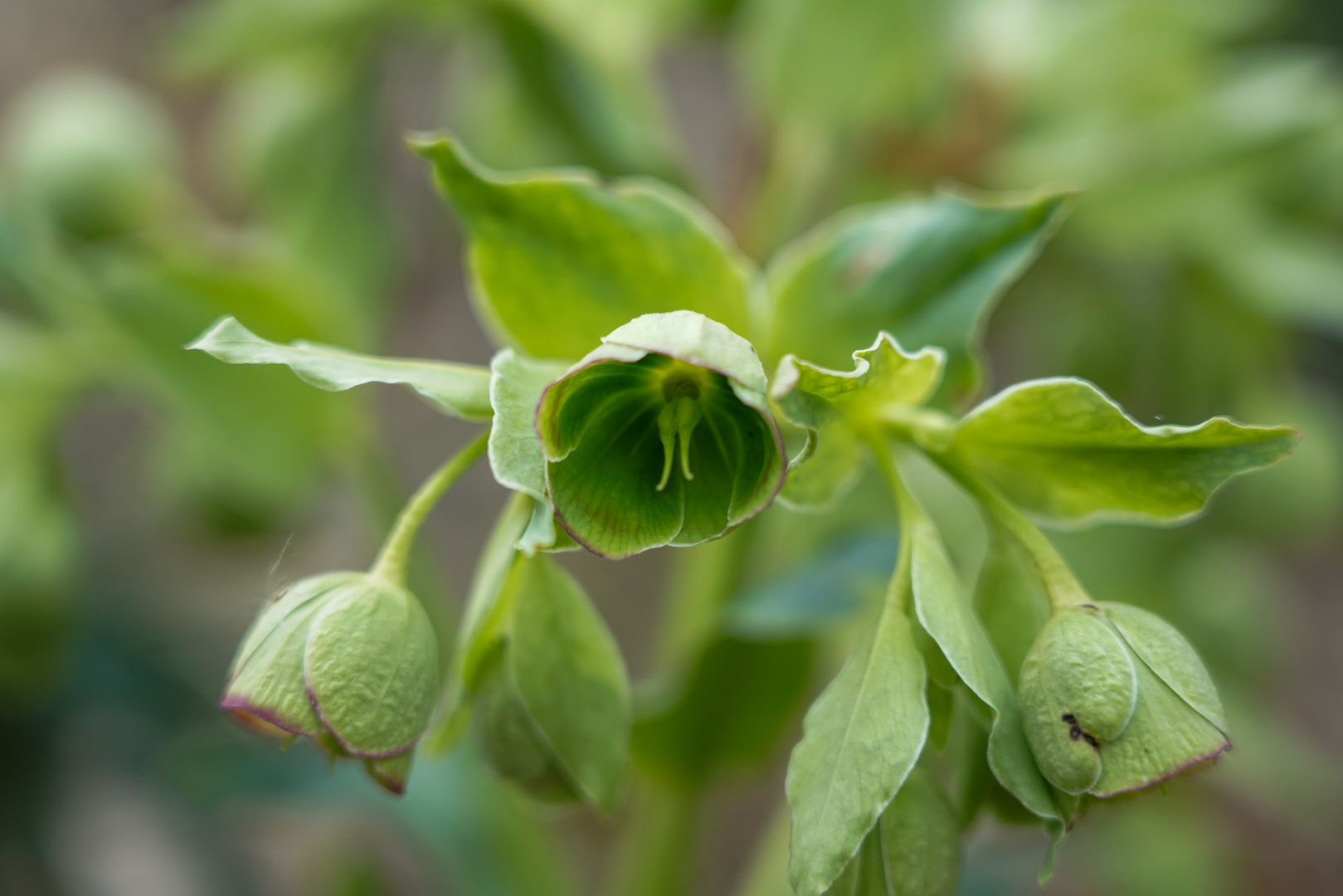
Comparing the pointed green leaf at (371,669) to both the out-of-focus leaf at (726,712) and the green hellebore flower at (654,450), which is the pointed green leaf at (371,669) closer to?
the green hellebore flower at (654,450)

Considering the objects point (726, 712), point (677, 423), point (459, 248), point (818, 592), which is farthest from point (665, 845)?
point (459, 248)

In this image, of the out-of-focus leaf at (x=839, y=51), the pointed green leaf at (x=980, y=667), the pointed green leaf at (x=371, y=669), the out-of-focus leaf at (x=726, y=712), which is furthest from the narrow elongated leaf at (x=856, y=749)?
the out-of-focus leaf at (x=839, y=51)

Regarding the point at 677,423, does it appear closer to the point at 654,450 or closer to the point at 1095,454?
the point at 654,450

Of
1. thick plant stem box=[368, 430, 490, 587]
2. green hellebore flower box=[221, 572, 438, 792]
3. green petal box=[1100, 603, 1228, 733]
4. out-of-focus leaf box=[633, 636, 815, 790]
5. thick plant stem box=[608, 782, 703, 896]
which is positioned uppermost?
thick plant stem box=[368, 430, 490, 587]

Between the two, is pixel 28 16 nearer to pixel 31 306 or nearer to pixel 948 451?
pixel 31 306

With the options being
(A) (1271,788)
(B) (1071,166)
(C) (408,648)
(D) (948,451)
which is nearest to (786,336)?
(D) (948,451)

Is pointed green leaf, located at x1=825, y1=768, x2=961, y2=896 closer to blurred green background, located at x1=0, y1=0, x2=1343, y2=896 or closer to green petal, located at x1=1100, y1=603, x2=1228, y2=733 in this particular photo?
green petal, located at x1=1100, y1=603, x2=1228, y2=733

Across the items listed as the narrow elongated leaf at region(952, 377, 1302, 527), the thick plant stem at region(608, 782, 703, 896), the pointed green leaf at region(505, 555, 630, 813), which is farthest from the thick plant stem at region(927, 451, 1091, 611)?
the thick plant stem at region(608, 782, 703, 896)
